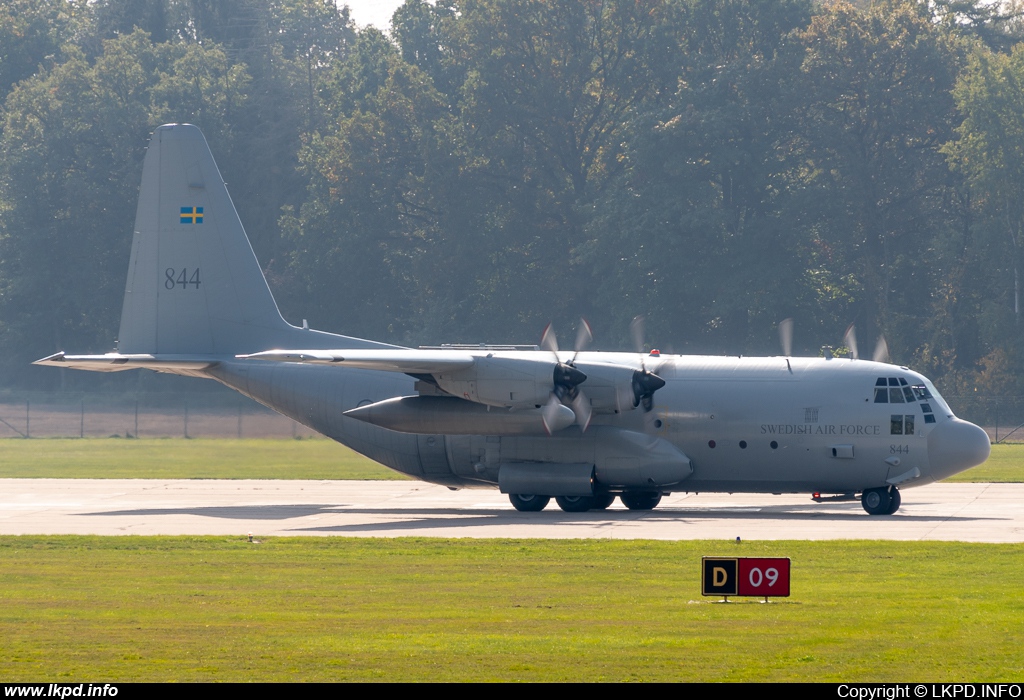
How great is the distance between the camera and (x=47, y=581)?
66.0 feet

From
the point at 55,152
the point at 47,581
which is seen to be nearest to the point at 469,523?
the point at 47,581

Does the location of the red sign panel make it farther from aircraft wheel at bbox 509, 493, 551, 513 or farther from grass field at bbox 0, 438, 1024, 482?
grass field at bbox 0, 438, 1024, 482

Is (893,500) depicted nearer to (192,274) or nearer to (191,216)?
(192,274)

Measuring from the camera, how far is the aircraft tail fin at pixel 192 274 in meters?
35.2

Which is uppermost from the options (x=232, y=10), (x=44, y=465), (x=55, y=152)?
(x=232, y=10)

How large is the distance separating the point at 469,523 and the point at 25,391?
59.8 meters

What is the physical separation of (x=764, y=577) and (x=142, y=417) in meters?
55.1

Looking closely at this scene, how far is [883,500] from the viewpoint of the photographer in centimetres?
3022

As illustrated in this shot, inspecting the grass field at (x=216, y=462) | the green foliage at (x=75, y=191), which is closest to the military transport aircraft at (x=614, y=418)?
the grass field at (x=216, y=462)

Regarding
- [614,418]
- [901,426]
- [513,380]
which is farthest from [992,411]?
[513,380]

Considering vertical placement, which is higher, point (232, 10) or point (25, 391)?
point (232, 10)

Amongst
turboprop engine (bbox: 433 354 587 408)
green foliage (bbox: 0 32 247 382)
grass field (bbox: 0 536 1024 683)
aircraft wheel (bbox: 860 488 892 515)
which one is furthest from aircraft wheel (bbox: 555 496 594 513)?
green foliage (bbox: 0 32 247 382)

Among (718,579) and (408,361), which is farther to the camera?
(408,361)

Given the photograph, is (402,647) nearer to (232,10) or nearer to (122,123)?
(122,123)
